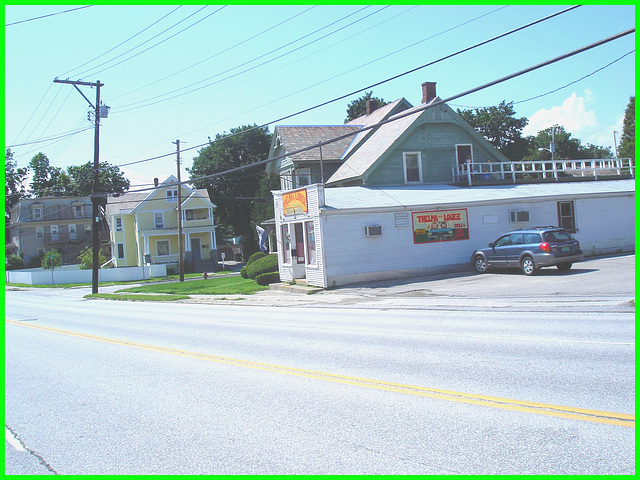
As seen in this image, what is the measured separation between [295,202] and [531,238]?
1056 cm

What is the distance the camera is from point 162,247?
200ft

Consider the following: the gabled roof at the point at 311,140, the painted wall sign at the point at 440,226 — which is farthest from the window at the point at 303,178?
the painted wall sign at the point at 440,226

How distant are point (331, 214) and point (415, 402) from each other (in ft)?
56.0

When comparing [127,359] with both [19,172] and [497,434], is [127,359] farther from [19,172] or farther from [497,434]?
[19,172]

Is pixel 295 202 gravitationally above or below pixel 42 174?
below

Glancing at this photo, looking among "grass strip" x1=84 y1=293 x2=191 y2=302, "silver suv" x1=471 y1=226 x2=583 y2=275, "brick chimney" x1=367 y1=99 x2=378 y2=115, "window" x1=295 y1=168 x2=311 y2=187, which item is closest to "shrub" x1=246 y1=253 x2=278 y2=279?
"grass strip" x1=84 y1=293 x2=191 y2=302

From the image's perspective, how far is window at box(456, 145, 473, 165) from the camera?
105ft

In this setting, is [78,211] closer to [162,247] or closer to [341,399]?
[162,247]

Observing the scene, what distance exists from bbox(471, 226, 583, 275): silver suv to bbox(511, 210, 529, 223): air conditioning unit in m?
4.29

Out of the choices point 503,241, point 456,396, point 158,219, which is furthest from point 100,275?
point 456,396

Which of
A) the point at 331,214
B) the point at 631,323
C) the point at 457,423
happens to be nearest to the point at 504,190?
the point at 331,214

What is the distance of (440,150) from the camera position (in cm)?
3117

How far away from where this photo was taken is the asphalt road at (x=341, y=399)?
5.00m

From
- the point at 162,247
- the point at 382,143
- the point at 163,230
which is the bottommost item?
the point at 162,247
